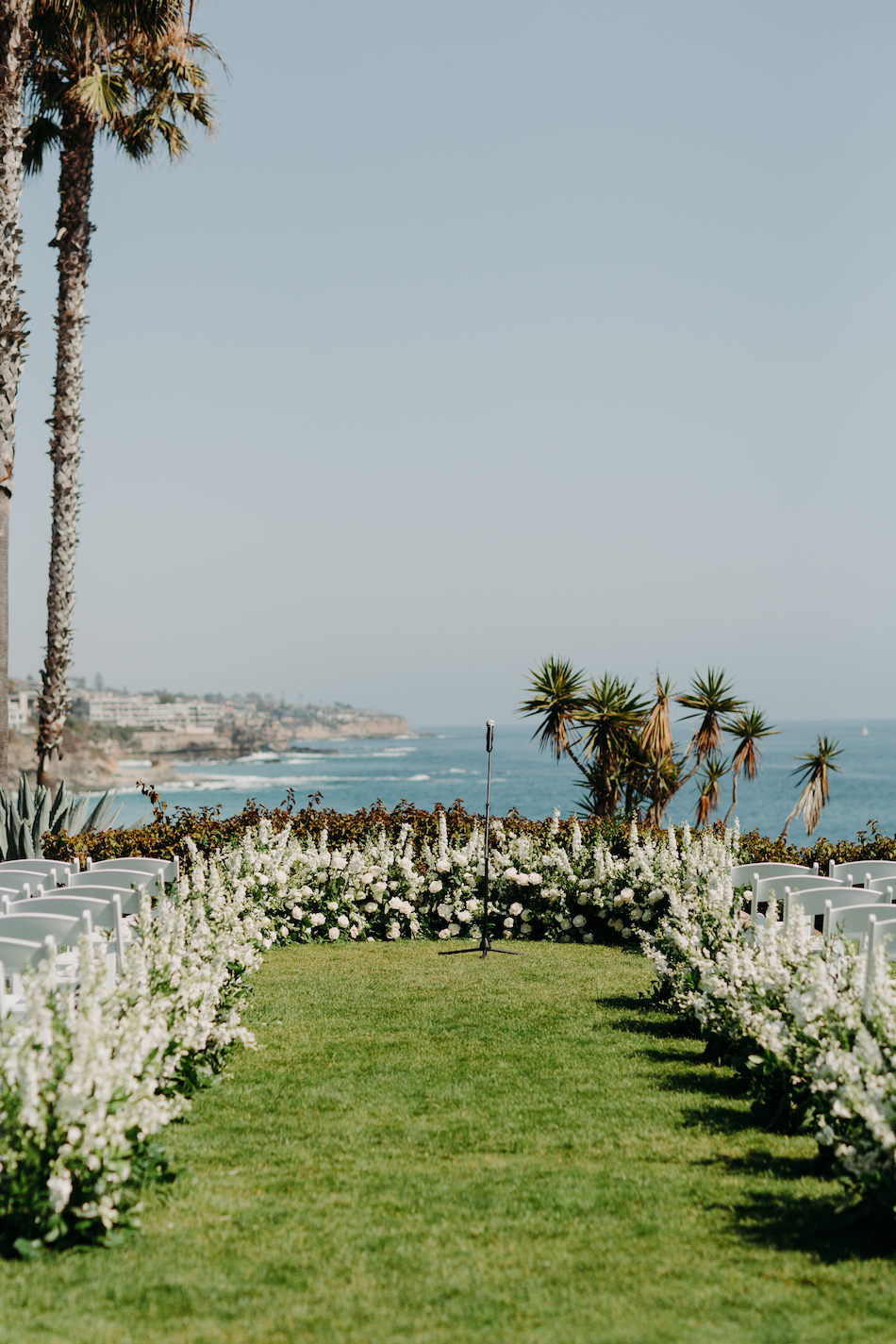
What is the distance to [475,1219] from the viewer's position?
3.88 m

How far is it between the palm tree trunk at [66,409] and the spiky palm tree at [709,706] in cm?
864

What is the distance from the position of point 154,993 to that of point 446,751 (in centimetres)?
14653

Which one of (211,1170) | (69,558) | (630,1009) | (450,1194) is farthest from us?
(69,558)

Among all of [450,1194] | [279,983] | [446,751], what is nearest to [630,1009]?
[279,983]

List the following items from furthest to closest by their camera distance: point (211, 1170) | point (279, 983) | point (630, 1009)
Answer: point (279, 983)
point (630, 1009)
point (211, 1170)

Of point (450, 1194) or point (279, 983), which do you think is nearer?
point (450, 1194)

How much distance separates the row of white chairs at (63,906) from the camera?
4742mm

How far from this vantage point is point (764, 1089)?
5078 mm

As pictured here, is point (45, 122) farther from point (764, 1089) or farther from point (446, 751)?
point (446, 751)

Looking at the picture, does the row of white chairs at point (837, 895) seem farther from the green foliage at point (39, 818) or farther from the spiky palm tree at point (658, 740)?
the green foliage at point (39, 818)

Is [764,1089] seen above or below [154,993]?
below

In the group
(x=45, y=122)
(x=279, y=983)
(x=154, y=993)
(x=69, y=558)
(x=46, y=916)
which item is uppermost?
(x=45, y=122)

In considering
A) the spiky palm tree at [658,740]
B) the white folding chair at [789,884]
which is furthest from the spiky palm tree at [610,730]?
the white folding chair at [789,884]

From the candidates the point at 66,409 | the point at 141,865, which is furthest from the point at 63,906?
the point at 66,409
